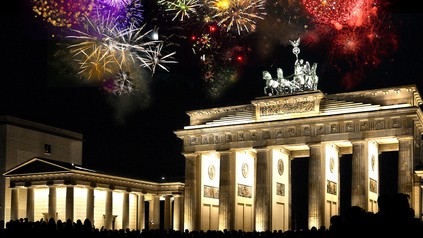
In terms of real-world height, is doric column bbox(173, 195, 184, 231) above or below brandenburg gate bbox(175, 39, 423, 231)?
below

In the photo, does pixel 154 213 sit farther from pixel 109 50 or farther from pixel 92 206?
pixel 109 50

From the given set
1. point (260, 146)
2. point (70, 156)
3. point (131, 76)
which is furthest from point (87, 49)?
point (70, 156)

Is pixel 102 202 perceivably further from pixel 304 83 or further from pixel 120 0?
pixel 120 0

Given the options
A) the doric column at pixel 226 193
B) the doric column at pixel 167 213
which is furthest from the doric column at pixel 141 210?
the doric column at pixel 226 193

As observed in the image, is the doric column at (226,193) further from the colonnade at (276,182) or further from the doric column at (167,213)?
the doric column at (167,213)

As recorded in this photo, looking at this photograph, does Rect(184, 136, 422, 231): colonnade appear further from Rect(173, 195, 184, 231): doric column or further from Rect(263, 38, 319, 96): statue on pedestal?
Rect(263, 38, 319, 96): statue on pedestal

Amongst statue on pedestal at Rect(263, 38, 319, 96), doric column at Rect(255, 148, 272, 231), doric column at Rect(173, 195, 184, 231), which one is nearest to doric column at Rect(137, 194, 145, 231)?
doric column at Rect(173, 195, 184, 231)
